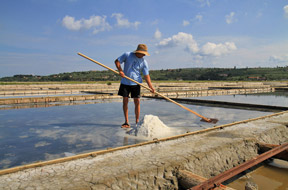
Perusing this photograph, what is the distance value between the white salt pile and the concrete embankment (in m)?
0.52

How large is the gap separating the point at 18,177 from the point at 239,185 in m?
1.81

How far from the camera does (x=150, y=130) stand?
122 inches

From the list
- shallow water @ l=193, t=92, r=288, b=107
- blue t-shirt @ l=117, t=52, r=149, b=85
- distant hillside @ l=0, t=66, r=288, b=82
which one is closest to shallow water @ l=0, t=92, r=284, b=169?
blue t-shirt @ l=117, t=52, r=149, b=85

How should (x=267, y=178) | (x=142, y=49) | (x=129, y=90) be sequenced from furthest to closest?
(x=129, y=90) → (x=142, y=49) → (x=267, y=178)

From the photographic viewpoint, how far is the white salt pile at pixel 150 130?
3.08 meters

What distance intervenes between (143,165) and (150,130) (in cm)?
130

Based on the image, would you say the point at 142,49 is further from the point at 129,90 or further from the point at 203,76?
the point at 203,76

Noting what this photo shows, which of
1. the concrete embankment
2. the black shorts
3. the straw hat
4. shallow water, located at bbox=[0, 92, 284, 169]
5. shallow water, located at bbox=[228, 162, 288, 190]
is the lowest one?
shallow water, located at bbox=[228, 162, 288, 190]

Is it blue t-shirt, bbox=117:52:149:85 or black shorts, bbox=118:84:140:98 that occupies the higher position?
blue t-shirt, bbox=117:52:149:85

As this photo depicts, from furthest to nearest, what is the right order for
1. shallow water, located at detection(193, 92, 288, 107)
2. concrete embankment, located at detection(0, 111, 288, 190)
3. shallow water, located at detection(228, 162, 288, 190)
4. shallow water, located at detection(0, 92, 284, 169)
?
shallow water, located at detection(193, 92, 288, 107) < shallow water, located at detection(0, 92, 284, 169) < shallow water, located at detection(228, 162, 288, 190) < concrete embankment, located at detection(0, 111, 288, 190)

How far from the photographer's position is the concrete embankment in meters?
1.55

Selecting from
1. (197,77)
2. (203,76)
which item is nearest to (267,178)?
(203,76)

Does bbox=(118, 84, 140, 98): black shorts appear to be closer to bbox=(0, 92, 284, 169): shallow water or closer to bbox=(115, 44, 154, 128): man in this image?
bbox=(115, 44, 154, 128): man

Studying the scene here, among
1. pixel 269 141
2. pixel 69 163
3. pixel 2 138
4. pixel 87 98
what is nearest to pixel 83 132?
pixel 2 138
